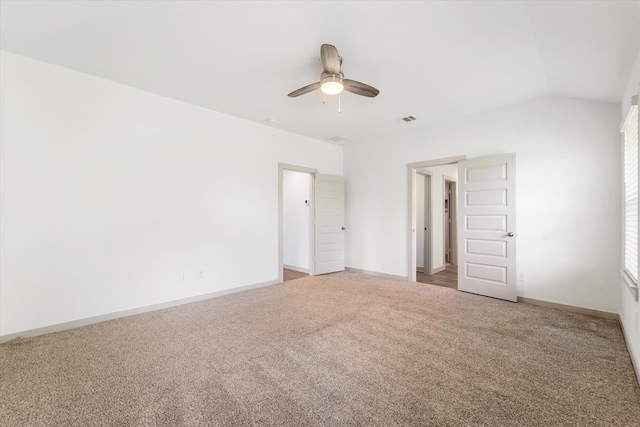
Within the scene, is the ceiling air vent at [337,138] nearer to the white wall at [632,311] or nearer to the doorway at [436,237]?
the doorway at [436,237]

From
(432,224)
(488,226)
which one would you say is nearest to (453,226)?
(432,224)

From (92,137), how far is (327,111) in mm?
2983

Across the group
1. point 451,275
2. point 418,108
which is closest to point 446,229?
point 451,275

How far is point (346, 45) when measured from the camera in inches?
99.4

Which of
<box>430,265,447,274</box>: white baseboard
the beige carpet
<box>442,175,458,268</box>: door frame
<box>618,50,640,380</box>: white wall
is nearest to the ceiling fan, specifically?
<box>618,50,640,380</box>: white wall

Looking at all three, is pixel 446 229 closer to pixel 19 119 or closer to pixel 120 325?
pixel 120 325

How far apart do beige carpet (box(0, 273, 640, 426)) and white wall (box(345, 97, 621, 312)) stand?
0.46 meters

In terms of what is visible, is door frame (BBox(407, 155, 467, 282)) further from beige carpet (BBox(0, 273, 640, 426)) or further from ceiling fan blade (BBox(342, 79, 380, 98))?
ceiling fan blade (BBox(342, 79, 380, 98))

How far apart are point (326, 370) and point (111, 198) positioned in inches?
122

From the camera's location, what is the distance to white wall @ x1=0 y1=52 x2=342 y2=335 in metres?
2.74

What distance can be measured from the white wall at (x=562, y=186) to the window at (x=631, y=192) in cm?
40

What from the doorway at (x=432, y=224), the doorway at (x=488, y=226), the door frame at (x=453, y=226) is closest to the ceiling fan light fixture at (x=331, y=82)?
the doorway at (x=488, y=226)

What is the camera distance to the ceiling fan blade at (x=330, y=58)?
7.47 feet

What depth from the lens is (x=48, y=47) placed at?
8.58 ft
